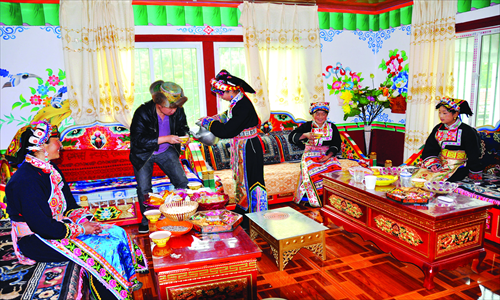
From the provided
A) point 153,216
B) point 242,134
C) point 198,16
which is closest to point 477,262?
point 242,134

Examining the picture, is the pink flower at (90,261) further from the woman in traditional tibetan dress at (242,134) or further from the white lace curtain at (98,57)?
the white lace curtain at (98,57)

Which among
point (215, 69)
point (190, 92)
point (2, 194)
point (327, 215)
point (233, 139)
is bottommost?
point (327, 215)

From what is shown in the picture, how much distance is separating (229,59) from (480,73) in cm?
375

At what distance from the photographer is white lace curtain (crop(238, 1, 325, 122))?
540 centimetres

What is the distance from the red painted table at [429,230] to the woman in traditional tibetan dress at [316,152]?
4.44 ft

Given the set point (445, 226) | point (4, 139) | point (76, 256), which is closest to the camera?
point (76, 256)

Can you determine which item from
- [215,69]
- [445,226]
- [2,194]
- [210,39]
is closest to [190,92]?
[215,69]

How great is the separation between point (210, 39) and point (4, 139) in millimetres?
3321

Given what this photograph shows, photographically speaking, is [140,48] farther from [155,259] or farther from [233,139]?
[155,259]

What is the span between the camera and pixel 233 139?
391cm

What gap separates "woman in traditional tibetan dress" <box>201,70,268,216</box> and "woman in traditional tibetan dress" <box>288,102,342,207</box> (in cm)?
101

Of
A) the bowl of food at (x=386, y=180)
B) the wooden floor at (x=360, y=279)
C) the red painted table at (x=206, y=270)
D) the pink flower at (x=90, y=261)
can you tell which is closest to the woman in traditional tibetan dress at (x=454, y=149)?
the bowl of food at (x=386, y=180)

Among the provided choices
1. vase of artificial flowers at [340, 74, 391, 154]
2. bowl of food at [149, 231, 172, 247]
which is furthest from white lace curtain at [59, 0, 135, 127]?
vase of artificial flowers at [340, 74, 391, 154]

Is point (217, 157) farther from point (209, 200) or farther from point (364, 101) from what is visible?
point (364, 101)
